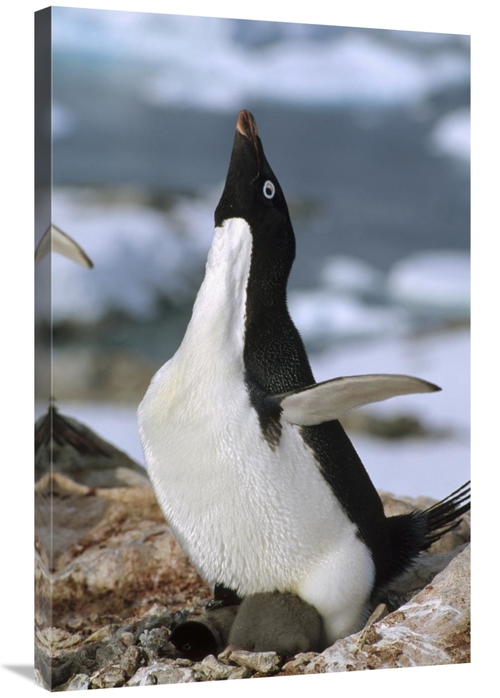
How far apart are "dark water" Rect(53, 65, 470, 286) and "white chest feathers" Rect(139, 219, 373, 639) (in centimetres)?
29

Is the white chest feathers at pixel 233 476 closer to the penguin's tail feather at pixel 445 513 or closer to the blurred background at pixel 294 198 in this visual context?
the blurred background at pixel 294 198

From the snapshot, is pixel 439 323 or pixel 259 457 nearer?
pixel 259 457

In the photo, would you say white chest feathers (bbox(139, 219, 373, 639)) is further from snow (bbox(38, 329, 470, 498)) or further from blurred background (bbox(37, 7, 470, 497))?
snow (bbox(38, 329, 470, 498))

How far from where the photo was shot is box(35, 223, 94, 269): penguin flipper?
3.85m

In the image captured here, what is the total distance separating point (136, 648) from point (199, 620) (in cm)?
23

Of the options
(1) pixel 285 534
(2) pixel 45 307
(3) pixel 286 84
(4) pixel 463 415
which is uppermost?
(3) pixel 286 84

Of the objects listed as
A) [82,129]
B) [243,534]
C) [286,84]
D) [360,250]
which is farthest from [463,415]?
[82,129]

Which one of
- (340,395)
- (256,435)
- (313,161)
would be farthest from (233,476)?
(313,161)

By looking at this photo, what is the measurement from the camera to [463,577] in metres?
4.36

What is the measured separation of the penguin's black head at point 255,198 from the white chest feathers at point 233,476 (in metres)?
0.04

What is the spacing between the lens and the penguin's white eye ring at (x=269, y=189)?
407 centimetres

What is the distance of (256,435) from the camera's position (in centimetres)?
391

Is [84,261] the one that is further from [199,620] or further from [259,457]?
[199,620]

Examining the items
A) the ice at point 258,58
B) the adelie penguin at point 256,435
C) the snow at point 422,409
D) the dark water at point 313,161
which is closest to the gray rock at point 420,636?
the adelie penguin at point 256,435
